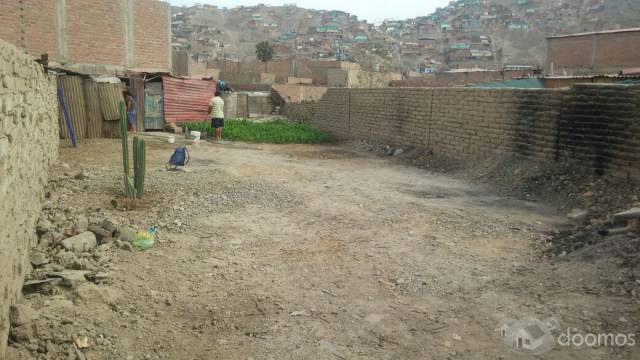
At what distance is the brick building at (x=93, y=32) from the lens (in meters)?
17.8

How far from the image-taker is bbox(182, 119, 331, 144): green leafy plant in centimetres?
A: 1569

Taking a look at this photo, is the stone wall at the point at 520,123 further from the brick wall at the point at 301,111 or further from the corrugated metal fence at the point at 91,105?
the corrugated metal fence at the point at 91,105

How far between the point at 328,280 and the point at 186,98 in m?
15.2

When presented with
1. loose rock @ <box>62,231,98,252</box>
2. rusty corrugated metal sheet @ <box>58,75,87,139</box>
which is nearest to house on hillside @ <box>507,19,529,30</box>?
rusty corrugated metal sheet @ <box>58,75,87,139</box>

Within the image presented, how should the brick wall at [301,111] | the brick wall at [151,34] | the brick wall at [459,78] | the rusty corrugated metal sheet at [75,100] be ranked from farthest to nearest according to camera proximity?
the brick wall at [459,78] → the brick wall at [151,34] → the brick wall at [301,111] → the rusty corrugated metal sheet at [75,100]

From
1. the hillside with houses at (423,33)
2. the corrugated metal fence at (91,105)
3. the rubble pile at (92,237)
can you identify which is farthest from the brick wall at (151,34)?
the hillside with houses at (423,33)

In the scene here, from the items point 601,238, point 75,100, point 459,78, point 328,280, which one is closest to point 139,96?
point 75,100

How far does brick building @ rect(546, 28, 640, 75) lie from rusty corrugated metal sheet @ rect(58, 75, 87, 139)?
24747mm

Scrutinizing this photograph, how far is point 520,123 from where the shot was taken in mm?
9242

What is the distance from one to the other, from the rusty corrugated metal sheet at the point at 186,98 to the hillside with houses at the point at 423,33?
973 inches

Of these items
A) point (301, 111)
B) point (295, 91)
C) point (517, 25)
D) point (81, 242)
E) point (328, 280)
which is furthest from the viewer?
point (517, 25)

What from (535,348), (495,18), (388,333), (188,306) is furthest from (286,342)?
(495,18)

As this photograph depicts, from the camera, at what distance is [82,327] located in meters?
3.54

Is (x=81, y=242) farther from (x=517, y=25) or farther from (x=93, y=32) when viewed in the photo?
(x=517, y=25)
